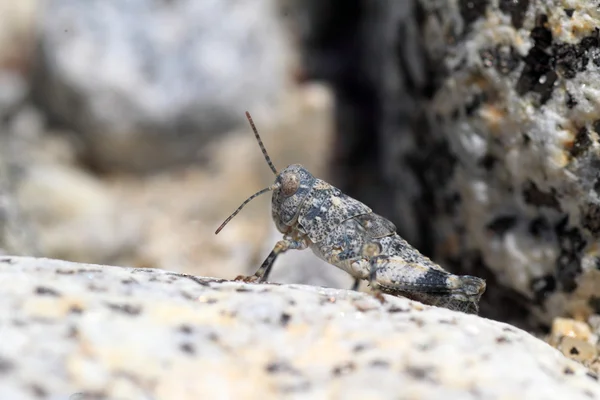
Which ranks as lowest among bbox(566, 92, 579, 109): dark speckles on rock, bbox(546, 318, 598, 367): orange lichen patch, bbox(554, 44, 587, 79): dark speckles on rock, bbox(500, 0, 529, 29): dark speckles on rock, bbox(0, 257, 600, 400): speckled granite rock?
bbox(0, 257, 600, 400): speckled granite rock

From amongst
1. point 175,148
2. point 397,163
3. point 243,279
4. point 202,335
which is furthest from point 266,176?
point 202,335

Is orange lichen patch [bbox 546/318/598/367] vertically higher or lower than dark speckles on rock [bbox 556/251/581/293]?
lower

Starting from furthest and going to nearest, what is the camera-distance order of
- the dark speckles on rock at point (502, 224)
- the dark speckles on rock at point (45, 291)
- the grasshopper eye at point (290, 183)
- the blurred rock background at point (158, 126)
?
the blurred rock background at point (158, 126), the dark speckles on rock at point (502, 224), the grasshopper eye at point (290, 183), the dark speckles on rock at point (45, 291)

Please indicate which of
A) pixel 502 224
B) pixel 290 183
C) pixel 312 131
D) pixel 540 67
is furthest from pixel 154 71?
pixel 540 67

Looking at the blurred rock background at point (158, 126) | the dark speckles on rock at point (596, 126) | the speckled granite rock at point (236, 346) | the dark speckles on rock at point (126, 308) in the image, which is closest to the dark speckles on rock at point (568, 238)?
the dark speckles on rock at point (596, 126)

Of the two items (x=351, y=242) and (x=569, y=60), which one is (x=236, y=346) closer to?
(x=351, y=242)

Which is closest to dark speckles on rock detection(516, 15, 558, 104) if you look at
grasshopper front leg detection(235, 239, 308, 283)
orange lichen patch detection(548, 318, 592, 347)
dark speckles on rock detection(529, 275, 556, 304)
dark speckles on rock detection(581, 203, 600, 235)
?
dark speckles on rock detection(581, 203, 600, 235)

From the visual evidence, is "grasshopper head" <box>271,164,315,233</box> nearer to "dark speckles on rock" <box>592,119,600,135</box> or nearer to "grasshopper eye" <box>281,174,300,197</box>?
"grasshopper eye" <box>281,174,300,197</box>

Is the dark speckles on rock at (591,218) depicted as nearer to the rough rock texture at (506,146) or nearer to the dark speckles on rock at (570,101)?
the rough rock texture at (506,146)
